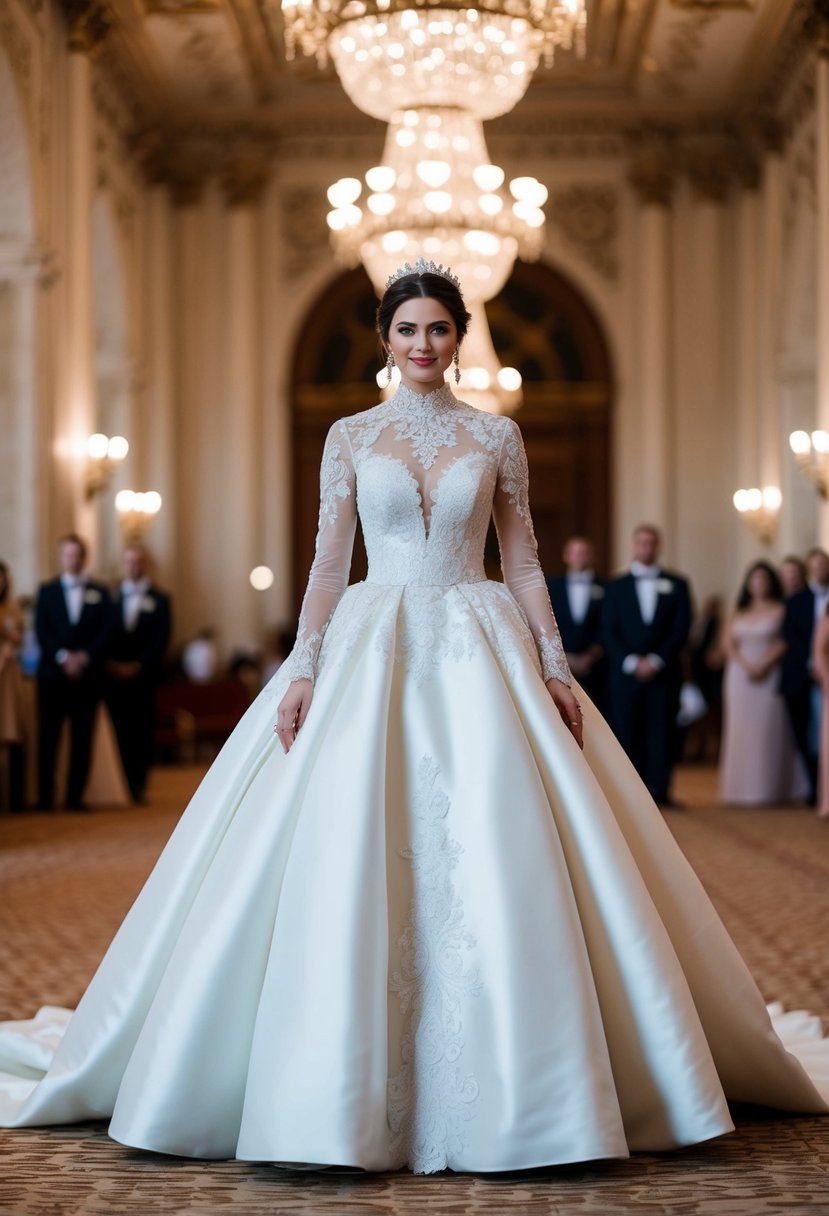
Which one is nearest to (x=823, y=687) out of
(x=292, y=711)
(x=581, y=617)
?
(x=581, y=617)

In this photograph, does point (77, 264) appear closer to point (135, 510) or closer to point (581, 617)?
point (135, 510)

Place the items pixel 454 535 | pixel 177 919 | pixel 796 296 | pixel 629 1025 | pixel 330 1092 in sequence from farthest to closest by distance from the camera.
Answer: pixel 796 296 → pixel 454 535 → pixel 177 919 → pixel 629 1025 → pixel 330 1092

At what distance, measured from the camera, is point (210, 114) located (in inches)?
648

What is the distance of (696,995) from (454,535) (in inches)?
41.7

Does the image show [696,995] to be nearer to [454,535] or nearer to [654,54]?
[454,535]

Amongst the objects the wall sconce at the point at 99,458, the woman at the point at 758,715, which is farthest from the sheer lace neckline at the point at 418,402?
the wall sconce at the point at 99,458

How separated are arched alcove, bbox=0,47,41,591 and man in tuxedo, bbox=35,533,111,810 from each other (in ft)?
4.77

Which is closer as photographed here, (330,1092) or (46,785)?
(330,1092)

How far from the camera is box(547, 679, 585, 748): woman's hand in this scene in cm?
324

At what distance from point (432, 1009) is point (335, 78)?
13.6m

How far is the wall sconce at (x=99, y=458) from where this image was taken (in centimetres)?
1271

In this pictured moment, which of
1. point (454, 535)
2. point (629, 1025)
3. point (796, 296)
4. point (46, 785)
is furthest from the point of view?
point (796, 296)

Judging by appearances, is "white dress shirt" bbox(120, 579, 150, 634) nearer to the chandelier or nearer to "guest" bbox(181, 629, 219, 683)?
the chandelier

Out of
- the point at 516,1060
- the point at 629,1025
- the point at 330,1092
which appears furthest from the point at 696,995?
the point at 330,1092
